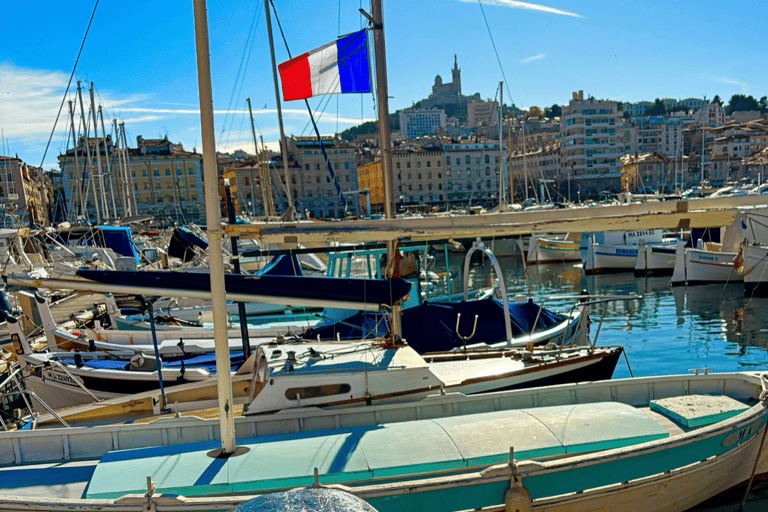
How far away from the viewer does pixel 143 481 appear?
21.6 feet

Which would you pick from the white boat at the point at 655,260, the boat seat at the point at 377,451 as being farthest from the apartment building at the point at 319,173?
the boat seat at the point at 377,451

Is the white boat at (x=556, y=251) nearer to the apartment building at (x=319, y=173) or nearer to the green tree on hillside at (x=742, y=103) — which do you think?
the apartment building at (x=319, y=173)

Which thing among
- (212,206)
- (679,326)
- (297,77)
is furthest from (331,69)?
(679,326)

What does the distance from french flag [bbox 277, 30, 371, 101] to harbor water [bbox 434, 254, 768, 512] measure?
5683mm

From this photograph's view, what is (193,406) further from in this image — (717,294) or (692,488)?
(717,294)

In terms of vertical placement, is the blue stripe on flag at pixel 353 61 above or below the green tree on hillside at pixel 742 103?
below

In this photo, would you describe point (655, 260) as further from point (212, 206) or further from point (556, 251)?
point (212, 206)

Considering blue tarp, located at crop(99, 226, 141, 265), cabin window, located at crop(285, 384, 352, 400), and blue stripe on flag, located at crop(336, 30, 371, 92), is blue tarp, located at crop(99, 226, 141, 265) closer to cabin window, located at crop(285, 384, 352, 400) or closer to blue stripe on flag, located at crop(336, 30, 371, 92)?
blue stripe on flag, located at crop(336, 30, 371, 92)

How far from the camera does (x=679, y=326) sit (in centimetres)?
2319

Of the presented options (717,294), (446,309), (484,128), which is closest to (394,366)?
(446,309)

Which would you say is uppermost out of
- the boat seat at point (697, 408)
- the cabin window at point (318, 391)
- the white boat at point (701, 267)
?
the cabin window at point (318, 391)

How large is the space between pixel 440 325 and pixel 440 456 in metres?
6.30

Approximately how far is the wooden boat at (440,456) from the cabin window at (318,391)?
27 cm

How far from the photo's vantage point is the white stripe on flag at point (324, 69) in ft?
35.6
